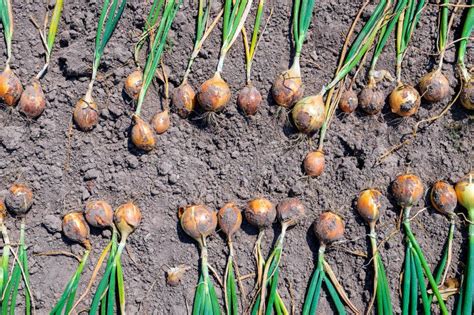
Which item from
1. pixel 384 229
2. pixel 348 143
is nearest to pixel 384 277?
pixel 384 229

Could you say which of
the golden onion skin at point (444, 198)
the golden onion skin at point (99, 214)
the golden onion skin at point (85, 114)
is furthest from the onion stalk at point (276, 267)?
the golden onion skin at point (85, 114)

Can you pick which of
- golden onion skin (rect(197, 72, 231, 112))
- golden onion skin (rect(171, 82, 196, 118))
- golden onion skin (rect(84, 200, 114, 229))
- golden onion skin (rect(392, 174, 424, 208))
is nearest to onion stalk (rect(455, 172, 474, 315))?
golden onion skin (rect(392, 174, 424, 208))

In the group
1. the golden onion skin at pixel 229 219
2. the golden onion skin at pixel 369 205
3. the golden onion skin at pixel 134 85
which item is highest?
the golden onion skin at pixel 134 85

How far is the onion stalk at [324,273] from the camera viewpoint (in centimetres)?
161

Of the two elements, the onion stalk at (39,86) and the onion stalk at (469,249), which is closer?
the onion stalk at (469,249)

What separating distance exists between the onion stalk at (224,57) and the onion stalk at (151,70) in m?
0.17

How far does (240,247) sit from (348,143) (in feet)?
1.68

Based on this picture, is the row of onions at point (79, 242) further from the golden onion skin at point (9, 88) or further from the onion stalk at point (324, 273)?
the onion stalk at point (324, 273)

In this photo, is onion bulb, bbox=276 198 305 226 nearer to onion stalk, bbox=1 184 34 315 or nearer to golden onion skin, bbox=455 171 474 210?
golden onion skin, bbox=455 171 474 210

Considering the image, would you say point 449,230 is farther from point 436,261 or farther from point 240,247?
point 240,247

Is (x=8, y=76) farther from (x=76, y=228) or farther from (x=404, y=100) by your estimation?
(x=404, y=100)

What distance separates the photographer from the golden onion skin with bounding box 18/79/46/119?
65.6 inches

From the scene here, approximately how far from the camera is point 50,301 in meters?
1.72

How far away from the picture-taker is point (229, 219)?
64.0 inches
